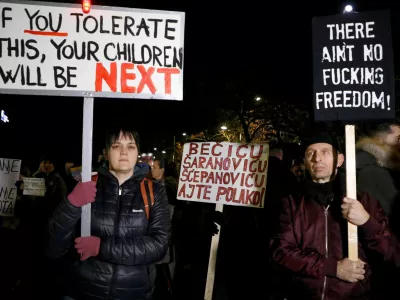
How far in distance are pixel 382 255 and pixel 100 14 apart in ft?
9.18

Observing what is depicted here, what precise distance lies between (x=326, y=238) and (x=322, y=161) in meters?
0.62

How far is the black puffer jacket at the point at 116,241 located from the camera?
304 centimetres

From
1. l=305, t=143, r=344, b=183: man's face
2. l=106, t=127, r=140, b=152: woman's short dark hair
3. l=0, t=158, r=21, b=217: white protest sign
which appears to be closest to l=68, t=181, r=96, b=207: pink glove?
l=106, t=127, r=140, b=152: woman's short dark hair

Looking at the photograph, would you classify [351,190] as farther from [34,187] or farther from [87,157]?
[34,187]

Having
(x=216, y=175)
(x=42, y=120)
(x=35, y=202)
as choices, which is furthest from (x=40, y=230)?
(x=42, y=120)

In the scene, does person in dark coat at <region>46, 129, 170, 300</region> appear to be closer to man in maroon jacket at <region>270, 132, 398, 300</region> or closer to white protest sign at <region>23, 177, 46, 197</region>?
man in maroon jacket at <region>270, 132, 398, 300</region>

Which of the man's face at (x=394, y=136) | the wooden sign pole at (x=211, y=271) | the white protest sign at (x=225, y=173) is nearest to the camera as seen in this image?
the man's face at (x=394, y=136)

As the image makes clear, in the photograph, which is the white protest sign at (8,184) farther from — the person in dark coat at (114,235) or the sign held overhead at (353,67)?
the sign held overhead at (353,67)

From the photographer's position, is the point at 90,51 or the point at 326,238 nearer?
the point at 326,238

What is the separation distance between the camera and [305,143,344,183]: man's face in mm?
3441

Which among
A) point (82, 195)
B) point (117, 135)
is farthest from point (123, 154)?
point (82, 195)

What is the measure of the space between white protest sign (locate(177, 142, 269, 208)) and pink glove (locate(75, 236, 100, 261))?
7.87 feet

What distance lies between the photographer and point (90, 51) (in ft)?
10.9

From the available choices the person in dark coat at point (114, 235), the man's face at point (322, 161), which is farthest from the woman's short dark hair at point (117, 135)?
the man's face at point (322, 161)
